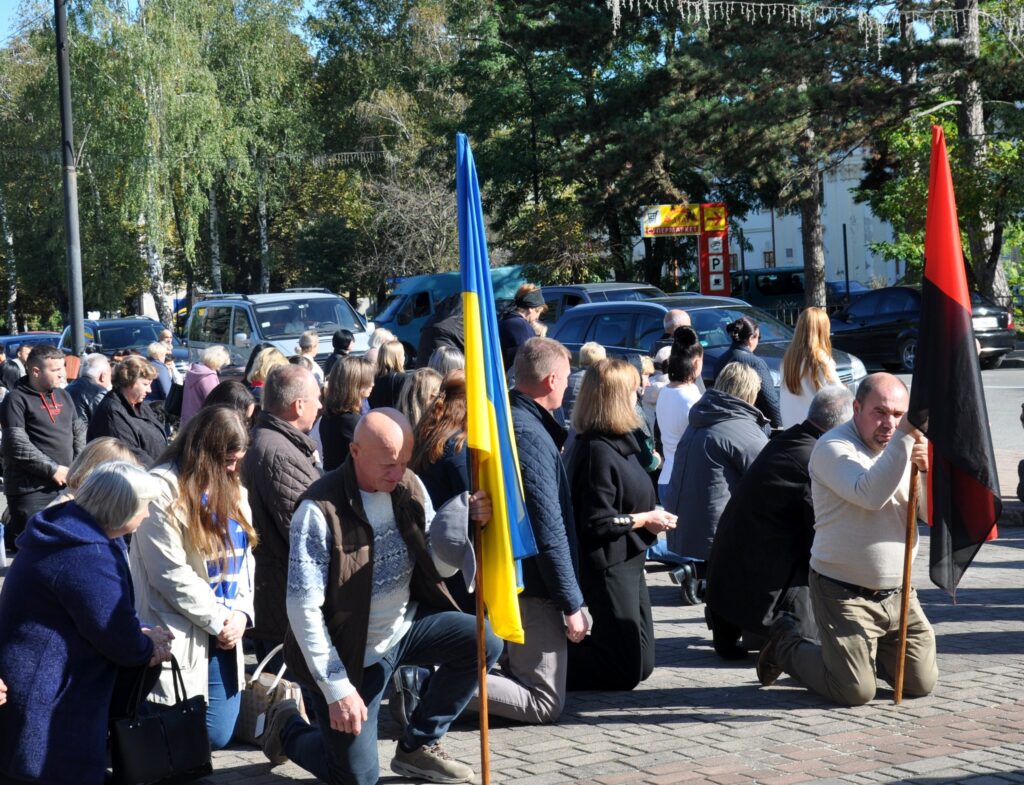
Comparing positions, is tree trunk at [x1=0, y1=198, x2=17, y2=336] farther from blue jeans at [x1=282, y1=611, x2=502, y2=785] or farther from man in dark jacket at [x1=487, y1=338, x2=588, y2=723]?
blue jeans at [x1=282, y1=611, x2=502, y2=785]

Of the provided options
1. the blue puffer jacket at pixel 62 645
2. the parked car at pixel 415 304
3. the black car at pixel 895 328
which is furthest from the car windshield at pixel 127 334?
the blue puffer jacket at pixel 62 645

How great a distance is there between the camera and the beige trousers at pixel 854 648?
20.8 feet

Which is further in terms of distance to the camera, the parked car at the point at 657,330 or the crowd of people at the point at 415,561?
the parked car at the point at 657,330

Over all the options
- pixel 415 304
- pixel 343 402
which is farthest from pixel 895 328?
pixel 343 402

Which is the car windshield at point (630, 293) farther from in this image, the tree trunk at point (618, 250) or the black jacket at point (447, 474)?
the black jacket at point (447, 474)

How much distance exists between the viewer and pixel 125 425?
9.51 metres

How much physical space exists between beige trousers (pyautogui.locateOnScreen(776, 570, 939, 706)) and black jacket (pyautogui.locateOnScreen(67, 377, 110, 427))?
6737mm

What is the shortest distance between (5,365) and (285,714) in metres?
15.4

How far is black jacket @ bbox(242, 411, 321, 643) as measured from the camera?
6.38m

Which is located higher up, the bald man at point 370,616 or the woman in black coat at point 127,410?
the woman in black coat at point 127,410

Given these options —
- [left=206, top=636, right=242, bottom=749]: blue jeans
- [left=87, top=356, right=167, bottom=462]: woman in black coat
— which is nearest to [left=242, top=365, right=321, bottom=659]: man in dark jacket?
[left=206, top=636, right=242, bottom=749]: blue jeans

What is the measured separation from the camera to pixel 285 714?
560 cm

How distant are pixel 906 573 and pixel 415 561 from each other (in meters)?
2.39

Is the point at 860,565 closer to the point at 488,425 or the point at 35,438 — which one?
the point at 488,425
